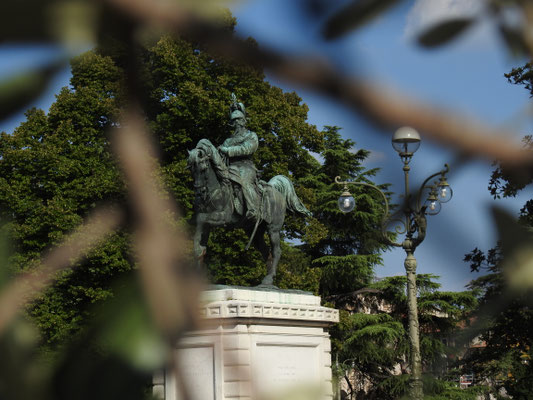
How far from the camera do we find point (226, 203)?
10836 mm

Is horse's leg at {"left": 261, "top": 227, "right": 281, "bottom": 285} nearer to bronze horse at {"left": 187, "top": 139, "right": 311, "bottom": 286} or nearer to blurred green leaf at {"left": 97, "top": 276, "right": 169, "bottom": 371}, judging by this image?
bronze horse at {"left": 187, "top": 139, "right": 311, "bottom": 286}

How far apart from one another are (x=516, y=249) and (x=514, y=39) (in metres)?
0.15

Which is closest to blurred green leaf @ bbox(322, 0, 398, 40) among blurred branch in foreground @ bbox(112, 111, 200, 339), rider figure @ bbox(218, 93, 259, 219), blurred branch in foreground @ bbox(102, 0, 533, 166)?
blurred branch in foreground @ bbox(102, 0, 533, 166)

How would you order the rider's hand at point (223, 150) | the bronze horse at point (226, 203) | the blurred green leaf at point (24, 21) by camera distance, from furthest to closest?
the rider's hand at point (223, 150) < the bronze horse at point (226, 203) < the blurred green leaf at point (24, 21)

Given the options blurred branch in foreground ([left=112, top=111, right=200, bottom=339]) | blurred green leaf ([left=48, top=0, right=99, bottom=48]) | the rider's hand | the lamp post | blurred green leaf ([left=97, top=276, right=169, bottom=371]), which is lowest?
blurred green leaf ([left=97, top=276, right=169, bottom=371])

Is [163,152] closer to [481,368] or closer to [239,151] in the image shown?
[481,368]

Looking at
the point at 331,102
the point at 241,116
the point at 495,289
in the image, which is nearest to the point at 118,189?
the point at 331,102

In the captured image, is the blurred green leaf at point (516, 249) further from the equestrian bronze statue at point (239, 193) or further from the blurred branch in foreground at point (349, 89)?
the equestrian bronze statue at point (239, 193)

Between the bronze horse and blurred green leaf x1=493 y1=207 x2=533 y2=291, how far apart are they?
8.84 meters

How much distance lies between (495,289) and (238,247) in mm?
16499

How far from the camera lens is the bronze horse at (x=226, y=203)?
10.2m

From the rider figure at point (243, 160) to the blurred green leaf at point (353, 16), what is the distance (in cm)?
1038

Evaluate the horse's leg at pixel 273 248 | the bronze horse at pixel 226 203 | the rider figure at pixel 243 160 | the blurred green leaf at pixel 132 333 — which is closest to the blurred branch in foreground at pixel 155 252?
the blurred green leaf at pixel 132 333

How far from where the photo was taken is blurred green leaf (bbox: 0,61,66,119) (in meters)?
0.38
